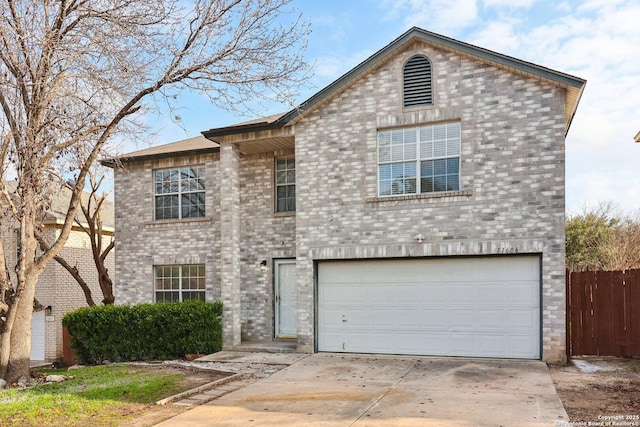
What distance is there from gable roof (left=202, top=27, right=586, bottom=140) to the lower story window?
4144mm

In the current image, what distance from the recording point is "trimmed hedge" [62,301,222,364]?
1281cm

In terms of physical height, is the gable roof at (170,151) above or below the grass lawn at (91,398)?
above

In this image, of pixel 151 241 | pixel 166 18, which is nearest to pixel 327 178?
pixel 166 18

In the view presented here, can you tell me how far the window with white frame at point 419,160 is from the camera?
11562mm

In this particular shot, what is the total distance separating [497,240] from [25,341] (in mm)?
9787

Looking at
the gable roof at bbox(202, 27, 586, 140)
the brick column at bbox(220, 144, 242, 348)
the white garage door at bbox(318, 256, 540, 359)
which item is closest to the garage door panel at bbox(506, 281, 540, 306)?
the white garage door at bbox(318, 256, 540, 359)

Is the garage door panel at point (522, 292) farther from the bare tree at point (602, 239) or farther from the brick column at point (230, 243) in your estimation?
the bare tree at point (602, 239)

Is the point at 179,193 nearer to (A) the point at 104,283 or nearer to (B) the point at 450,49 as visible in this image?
(A) the point at 104,283

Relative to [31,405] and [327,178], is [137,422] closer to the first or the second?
[31,405]

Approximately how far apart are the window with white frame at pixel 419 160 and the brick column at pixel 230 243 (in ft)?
13.3

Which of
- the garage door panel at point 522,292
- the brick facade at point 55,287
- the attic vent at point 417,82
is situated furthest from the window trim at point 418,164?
the brick facade at point 55,287

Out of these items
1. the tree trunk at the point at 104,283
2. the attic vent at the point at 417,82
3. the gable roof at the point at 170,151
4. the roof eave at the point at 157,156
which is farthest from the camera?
the tree trunk at the point at 104,283

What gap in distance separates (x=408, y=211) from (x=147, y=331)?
7112mm

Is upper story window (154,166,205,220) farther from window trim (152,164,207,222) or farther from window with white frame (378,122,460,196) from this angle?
window with white frame (378,122,460,196)
